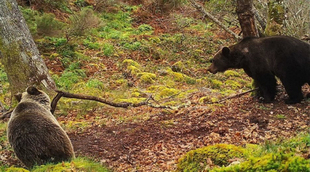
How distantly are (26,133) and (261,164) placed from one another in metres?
4.57

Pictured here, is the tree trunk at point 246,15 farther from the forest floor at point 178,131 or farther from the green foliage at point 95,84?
the green foliage at point 95,84

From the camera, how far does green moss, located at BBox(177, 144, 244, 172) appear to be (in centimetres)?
430

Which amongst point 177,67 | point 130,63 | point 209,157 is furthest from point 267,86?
point 130,63

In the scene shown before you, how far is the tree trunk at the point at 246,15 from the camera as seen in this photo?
349 inches

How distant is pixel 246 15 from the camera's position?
8.96 meters

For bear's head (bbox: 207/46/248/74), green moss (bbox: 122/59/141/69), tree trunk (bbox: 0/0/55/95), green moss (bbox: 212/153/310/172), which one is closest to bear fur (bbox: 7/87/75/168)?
green moss (bbox: 212/153/310/172)

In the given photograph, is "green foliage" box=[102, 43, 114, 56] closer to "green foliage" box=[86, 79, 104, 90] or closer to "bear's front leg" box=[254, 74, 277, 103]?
"green foliage" box=[86, 79, 104, 90]

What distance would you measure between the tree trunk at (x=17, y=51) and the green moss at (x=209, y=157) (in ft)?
23.7

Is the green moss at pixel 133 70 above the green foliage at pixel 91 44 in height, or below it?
below

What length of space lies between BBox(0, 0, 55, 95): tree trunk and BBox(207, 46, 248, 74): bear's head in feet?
19.2

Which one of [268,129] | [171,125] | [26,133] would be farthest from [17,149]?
[268,129]

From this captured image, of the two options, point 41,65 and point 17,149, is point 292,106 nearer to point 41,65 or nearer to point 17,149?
point 17,149

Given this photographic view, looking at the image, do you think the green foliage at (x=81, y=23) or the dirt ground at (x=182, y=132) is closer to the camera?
the dirt ground at (x=182, y=132)

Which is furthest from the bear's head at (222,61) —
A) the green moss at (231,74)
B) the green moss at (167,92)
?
the green moss at (231,74)
